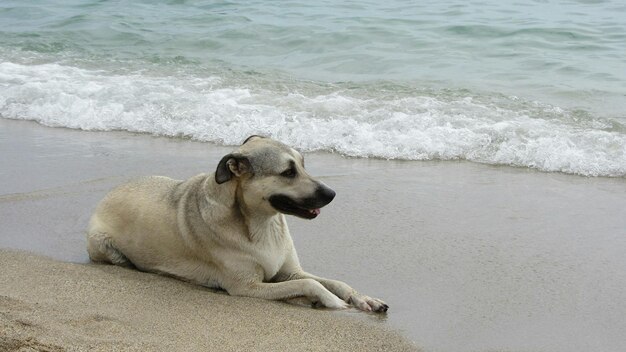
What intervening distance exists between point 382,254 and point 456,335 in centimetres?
165

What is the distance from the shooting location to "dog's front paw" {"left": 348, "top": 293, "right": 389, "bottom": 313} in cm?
577

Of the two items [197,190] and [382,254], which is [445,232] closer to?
[382,254]

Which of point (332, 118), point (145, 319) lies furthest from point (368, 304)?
point (332, 118)

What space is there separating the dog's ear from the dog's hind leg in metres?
1.33

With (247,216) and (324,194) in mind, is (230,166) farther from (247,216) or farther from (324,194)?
(324,194)

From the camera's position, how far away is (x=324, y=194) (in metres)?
5.80

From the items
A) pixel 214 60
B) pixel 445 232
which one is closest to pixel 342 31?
pixel 214 60

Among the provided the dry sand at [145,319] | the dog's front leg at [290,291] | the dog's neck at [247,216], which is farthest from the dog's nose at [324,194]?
the dry sand at [145,319]

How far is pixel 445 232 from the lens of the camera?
7.47 m

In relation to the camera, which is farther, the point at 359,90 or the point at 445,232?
the point at 359,90

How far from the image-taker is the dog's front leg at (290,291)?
590cm

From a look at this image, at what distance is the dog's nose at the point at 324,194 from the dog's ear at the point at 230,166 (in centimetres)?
53

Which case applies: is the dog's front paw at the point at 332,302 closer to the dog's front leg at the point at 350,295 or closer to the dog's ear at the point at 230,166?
the dog's front leg at the point at 350,295

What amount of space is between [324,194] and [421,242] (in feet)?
5.55
